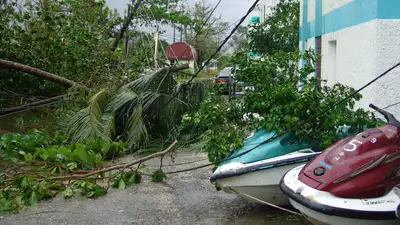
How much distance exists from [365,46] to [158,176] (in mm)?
3341

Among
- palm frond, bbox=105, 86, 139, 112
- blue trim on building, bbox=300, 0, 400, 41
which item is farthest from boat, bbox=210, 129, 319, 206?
palm frond, bbox=105, 86, 139, 112

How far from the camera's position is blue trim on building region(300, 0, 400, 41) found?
6.05 m

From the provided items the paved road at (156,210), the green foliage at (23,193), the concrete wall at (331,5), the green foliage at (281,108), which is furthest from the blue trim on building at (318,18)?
the green foliage at (23,193)

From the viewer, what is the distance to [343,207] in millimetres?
3766

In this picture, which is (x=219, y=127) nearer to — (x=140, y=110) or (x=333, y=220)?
(x=333, y=220)

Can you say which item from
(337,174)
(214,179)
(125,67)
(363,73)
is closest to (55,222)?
(214,179)

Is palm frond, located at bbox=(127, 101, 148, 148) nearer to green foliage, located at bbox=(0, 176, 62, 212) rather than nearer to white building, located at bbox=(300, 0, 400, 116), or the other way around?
green foliage, located at bbox=(0, 176, 62, 212)

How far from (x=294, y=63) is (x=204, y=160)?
2.80m

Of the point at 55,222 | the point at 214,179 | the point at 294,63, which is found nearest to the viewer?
the point at 214,179

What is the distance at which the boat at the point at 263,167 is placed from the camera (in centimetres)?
478

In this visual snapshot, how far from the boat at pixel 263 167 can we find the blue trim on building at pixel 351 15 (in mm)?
2194

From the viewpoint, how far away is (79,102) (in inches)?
375

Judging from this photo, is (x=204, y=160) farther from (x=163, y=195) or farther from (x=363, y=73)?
(x=363, y=73)

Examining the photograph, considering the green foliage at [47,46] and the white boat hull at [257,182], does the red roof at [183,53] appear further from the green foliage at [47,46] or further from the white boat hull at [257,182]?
the white boat hull at [257,182]
